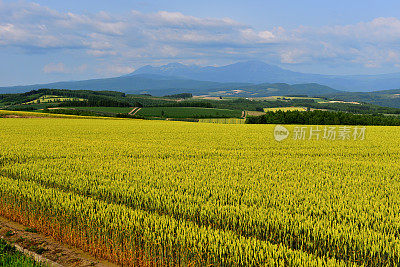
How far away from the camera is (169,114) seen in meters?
134

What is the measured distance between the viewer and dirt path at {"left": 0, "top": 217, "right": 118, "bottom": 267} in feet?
24.6

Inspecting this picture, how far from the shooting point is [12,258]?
7.05 meters

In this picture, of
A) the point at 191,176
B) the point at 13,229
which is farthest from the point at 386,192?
the point at 13,229

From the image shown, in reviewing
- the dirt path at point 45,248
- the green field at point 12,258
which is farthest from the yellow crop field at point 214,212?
the green field at point 12,258

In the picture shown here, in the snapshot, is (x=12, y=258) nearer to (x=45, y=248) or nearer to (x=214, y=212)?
(x=45, y=248)

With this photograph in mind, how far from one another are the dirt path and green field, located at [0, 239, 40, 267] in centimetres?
20

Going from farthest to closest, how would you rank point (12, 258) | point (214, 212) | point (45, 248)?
point (214, 212)
point (45, 248)
point (12, 258)

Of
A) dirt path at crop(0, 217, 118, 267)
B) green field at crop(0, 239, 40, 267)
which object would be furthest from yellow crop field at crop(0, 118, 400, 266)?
green field at crop(0, 239, 40, 267)

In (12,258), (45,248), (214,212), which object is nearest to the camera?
(12,258)

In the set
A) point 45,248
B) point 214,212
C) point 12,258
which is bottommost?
point 45,248

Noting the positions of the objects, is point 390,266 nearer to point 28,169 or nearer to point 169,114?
point 28,169

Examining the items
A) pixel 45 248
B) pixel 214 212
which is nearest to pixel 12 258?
pixel 45 248

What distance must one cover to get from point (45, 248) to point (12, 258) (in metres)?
1.28

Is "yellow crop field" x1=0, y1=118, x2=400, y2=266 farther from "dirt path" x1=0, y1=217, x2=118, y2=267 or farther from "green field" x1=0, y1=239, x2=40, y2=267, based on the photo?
"green field" x1=0, y1=239, x2=40, y2=267
